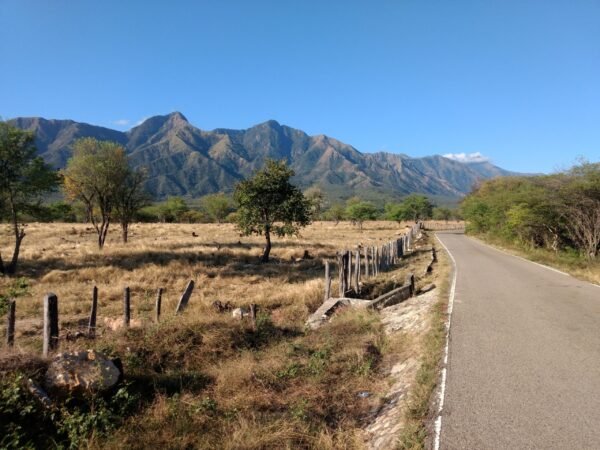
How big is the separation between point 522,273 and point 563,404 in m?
14.3

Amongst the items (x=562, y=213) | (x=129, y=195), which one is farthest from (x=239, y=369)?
(x=129, y=195)

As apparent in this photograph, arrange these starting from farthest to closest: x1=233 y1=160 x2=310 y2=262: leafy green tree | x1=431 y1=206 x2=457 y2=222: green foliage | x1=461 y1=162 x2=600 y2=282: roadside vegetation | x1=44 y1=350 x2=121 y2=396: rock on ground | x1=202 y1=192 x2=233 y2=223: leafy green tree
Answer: x1=431 y1=206 x2=457 y2=222: green foliage < x1=202 y1=192 x2=233 y2=223: leafy green tree < x1=233 y1=160 x2=310 y2=262: leafy green tree < x1=461 y1=162 x2=600 y2=282: roadside vegetation < x1=44 y1=350 x2=121 y2=396: rock on ground

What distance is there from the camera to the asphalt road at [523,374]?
454cm

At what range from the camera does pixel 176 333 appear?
834cm

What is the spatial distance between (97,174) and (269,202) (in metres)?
15.6

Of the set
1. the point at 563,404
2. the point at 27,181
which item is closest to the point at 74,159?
the point at 27,181

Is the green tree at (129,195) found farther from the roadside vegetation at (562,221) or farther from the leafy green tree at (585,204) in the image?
the leafy green tree at (585,204)

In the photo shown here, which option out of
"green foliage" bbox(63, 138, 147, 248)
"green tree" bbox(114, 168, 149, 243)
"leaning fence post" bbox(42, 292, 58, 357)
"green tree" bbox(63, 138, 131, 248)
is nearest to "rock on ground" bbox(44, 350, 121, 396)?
"leaning fence post" bbox(42, 292, 58, 357)

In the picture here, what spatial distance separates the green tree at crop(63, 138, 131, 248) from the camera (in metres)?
31.0

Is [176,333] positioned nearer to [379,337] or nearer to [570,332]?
[379,337]

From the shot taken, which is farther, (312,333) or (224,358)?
(312,333)

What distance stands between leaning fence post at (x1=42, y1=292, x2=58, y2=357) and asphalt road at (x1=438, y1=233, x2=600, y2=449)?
281 inches

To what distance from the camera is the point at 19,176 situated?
23062mm

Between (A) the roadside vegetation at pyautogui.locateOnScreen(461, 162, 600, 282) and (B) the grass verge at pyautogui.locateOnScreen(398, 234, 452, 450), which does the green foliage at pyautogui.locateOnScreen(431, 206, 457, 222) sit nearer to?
(A) the roadside vegetation at pyautogui.locateOnScreen(461, 162, 600, 282)
